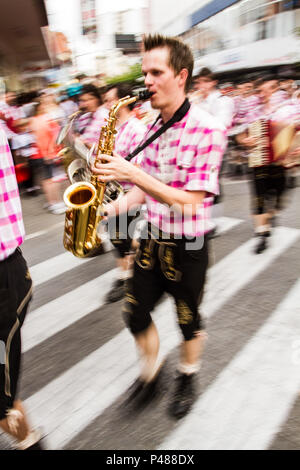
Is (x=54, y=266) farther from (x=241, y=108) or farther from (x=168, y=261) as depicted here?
(x=241, y=108)

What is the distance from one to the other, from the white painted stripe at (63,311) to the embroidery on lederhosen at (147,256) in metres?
1.53

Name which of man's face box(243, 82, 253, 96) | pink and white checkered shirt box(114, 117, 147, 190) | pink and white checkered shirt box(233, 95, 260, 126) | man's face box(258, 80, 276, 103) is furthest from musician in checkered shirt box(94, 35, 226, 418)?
man's face box(243, 82, 253, 96)

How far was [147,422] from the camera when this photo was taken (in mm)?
2141

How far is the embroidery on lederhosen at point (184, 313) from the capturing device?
203 centimetres

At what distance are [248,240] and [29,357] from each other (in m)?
3.16

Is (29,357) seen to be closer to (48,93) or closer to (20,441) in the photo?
(20,441)

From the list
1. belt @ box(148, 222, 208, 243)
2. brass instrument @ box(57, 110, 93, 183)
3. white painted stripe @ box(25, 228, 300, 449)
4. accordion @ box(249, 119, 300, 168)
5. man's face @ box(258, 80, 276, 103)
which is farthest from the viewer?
man's face @ box(258, 80, 276, 103)

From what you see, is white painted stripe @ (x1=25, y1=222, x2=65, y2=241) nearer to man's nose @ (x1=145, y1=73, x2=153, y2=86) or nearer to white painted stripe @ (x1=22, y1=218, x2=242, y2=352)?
white painted stripe @ (x1=22, y1=218, x2=242, y2=352)

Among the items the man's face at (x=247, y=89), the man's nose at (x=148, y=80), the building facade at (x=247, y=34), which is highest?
the building facade at (x=247, y=34)

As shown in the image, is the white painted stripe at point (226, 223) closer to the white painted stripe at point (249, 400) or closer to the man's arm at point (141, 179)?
the white painted stripe at point (249, 400)

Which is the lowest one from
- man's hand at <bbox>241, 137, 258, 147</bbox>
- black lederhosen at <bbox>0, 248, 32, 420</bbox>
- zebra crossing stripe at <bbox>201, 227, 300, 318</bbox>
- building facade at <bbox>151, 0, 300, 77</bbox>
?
zebra crossing stripe at <bbox>201, 227, 300, 318</bbox>

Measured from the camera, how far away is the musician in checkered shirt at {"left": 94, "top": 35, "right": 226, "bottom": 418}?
1639 millimetres

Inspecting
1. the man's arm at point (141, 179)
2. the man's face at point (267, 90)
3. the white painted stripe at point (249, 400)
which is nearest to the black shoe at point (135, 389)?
the white painted stripe at point (249, 400)

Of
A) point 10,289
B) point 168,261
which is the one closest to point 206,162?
point 168,261
